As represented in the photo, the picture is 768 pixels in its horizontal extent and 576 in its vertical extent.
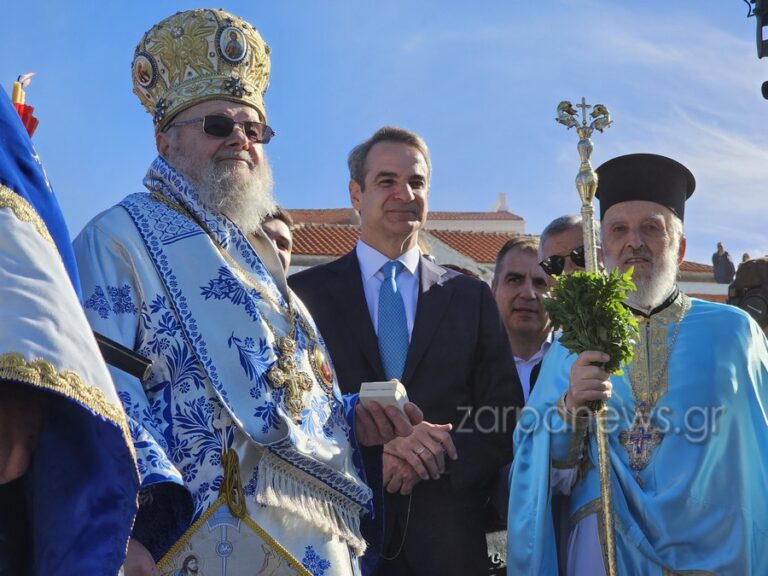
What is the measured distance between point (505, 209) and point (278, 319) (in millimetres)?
44914

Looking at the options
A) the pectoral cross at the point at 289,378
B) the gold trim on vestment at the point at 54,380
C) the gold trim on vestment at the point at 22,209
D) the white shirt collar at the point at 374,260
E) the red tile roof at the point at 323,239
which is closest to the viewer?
the gold trim on vestment at the point at 54,380

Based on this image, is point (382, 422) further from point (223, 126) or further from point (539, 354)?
point (539, 354)

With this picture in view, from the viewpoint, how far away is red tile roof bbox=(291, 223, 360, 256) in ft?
105

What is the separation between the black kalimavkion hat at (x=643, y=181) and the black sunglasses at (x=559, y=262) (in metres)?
0.51

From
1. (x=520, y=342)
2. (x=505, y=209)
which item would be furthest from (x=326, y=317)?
(x=505, y=209)

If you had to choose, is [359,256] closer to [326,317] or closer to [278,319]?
[326,317]

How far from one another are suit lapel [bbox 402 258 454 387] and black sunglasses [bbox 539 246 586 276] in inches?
36.4

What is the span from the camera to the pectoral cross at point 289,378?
3.90 meters

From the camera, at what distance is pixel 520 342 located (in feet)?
22.3

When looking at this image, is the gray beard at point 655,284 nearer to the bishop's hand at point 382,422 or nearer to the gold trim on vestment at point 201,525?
the bishop's hand at point 382,422

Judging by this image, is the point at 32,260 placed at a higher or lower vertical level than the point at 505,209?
lower

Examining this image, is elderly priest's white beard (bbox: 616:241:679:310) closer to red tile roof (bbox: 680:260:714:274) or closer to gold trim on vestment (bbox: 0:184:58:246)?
gold trim on vestment (bbox: 0:184:58:246)

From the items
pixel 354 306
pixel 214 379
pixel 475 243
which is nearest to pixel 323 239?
pixel 475 243

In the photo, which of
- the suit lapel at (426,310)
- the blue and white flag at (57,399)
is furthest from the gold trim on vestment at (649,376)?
the blue and white flag at (57,399)
